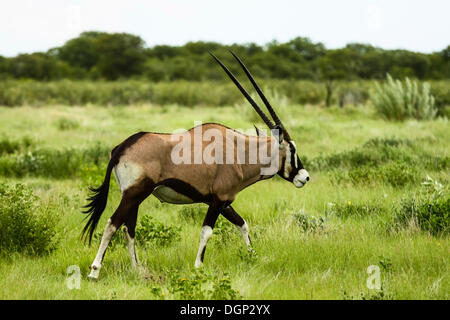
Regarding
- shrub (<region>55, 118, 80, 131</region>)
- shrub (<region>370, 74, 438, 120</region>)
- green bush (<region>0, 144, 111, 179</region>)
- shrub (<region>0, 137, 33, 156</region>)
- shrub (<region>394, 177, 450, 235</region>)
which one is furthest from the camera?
shrub (<region>370, 74, 438, 120</region>)

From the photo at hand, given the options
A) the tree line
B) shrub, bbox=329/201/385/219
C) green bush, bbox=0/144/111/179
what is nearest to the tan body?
shrub, bbox=329/201/385/219

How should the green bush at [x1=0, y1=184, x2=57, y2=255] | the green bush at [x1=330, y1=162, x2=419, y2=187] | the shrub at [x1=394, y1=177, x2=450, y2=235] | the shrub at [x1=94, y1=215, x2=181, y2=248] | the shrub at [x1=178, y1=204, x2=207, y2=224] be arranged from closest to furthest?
the green bush at [x1=0, y1=184, x2=57, y2=255] → the shrub at [x1=94, y1=215, x2=181, y2=248] → the shrub at [x1=394, y1=177, x2=450, y2=235] → the shrub at [x1=178, y1=204, x2=207, y2=224] → the green bush at [x1=330, y1=162, x2=419, y2=187]

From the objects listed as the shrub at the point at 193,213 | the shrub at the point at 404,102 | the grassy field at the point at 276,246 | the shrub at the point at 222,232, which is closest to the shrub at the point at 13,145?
the grassy field at the point at 276,246

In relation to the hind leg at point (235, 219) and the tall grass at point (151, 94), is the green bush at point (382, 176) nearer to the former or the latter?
the hind leg at point (235, 219)

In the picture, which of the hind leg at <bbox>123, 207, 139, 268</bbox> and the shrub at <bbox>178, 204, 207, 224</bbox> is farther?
the shrub at <bbox>178, 204, 207, 224</bbox>

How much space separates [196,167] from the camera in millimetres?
4527

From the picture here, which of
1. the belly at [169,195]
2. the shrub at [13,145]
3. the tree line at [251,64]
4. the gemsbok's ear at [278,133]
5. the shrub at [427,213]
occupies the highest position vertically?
the tree line at [251,64]

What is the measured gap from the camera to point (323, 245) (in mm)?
5289

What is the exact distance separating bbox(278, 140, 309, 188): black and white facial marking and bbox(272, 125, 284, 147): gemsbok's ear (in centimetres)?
9

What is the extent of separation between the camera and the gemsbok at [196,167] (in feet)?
14.5

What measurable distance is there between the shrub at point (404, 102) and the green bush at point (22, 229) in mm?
15026

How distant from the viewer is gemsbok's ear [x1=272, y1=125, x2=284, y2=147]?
4.72m

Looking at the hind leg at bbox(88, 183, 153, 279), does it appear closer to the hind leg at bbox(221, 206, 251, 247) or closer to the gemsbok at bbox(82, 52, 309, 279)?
the gemsbok at bbox(82, 52, 309, 279)
